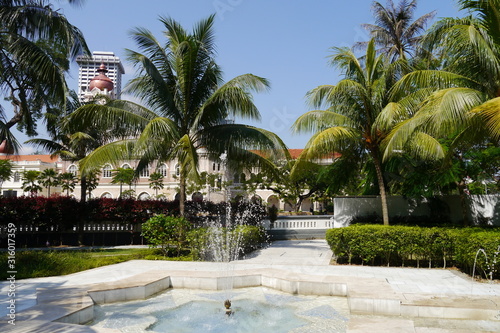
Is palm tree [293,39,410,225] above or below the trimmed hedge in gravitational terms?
above

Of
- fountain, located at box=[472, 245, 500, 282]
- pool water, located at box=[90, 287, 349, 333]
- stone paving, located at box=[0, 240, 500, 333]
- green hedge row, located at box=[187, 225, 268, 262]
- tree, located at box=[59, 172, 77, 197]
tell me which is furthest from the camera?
tree, located at box=[59, 172, 77, 197]

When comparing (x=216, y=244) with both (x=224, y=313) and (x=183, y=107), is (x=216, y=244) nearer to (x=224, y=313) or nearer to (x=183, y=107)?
(x=183, y=107)

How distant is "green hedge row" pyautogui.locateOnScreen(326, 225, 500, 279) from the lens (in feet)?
34.5

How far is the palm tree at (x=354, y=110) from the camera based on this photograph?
12.7 m

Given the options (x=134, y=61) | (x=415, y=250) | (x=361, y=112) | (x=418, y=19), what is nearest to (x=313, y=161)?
(x=361, y=112)

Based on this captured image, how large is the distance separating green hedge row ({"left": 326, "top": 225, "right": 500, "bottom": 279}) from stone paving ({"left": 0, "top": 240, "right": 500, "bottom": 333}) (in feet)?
1.40

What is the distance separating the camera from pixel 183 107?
45.1 feet

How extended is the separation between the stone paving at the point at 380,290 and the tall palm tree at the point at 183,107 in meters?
3.51

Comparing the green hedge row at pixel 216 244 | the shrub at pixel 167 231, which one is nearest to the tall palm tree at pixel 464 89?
the green hedge row at pixel 216 244

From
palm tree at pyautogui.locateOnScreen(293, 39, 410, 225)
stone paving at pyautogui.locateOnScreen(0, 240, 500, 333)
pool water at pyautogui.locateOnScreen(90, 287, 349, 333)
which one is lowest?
pool water at pyautogui.locateOnScreen(90, 287, 349, 333)

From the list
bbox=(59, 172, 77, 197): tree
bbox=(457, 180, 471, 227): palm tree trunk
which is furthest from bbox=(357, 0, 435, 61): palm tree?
bbox=(59, 172, 77, 197): tree

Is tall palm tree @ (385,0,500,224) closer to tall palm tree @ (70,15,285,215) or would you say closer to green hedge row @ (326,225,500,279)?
green hedge row @ (326,225,500,279)

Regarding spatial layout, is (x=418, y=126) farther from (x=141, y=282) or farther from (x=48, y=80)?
(x=48, y=80)

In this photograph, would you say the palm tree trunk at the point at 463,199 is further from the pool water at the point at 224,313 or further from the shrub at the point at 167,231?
the shrub at the point at 167,231
